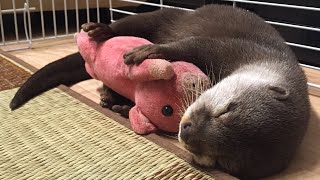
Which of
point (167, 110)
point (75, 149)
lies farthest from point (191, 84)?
point (75, 149)

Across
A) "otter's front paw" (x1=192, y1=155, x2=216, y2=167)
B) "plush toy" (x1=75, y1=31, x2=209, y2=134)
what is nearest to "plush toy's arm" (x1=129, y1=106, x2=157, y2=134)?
"plush toy" (x1=75, y1=31, x2=209, y2=134)

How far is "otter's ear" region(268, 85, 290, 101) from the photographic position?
3.53 feet

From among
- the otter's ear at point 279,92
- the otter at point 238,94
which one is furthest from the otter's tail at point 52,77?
the otter's ear at point 279,92

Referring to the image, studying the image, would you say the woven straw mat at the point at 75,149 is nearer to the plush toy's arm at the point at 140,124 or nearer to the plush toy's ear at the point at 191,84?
the plush toy's arm at the point at 140,124

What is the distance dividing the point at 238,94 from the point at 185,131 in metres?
0.17

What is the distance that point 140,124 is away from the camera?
131cm

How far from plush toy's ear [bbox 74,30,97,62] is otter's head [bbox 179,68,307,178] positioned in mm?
537

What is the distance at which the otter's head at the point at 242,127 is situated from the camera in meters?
0.99

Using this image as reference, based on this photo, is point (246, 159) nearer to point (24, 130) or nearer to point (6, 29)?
point (24, 130)

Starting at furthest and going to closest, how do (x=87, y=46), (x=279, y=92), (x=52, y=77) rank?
(x=52, y=77), (x=87, y=46), (x=279, y=92)

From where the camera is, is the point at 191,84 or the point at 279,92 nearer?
the point at 279,92

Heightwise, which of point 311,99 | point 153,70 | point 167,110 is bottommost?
point 311,99

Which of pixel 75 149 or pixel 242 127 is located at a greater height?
pixel 242 127

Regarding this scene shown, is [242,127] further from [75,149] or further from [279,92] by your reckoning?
[75,149]
